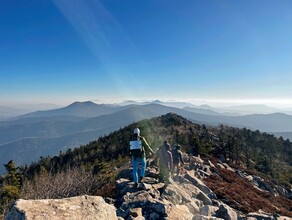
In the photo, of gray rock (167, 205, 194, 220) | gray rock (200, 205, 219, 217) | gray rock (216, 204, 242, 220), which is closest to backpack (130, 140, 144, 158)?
gray rock (167, 205, 194, 220)

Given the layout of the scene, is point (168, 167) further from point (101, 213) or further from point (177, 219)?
point (101, 213)

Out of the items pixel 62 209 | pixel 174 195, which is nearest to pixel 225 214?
pixel 174 195

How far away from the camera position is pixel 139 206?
14.2 m

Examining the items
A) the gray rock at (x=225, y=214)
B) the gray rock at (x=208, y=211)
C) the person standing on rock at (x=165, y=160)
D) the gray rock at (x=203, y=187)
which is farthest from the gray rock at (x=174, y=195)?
the gray rock at (x=203, y=187)

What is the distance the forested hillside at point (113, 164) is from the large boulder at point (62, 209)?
8.91 metres

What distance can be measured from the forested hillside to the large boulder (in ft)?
29.2

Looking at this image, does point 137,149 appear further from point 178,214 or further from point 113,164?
point 113,164

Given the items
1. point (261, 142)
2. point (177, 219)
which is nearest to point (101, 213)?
point (177, 219)

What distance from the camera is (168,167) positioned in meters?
21.2

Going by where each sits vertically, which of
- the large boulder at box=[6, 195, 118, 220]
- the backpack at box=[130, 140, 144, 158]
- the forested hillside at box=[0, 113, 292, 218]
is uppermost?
the backpack at box=[130, 140, 144, 158]

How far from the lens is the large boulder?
809 cm

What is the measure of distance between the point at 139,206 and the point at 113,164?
114 feet

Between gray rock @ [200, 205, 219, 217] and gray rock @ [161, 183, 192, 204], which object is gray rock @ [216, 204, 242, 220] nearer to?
gray rock @ [200, 205, 219, 217]

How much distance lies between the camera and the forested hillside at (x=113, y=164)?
72.4 ft
